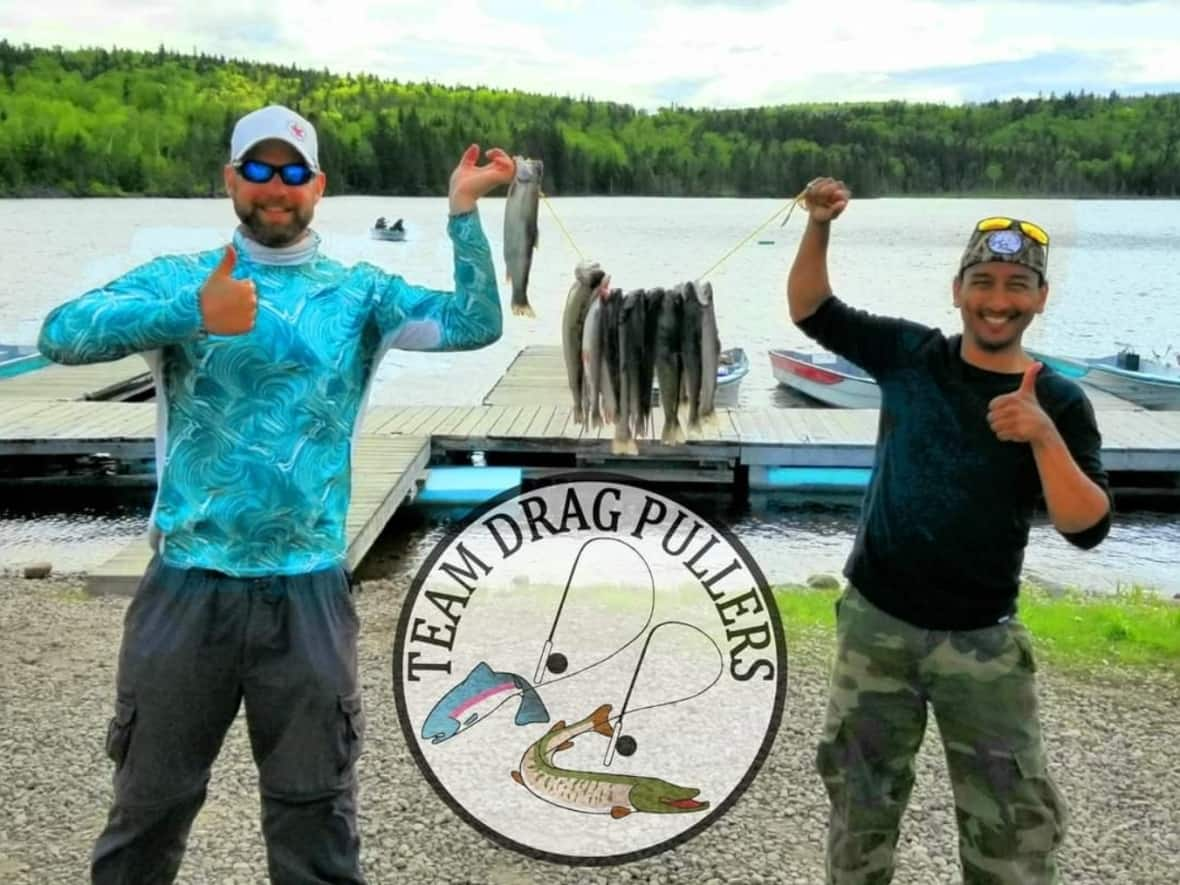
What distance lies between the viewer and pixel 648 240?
160ft

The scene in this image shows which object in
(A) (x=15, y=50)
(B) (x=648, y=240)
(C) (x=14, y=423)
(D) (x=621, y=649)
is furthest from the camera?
(A) (x=15, y=50)

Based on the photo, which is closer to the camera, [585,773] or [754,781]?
[585,773]

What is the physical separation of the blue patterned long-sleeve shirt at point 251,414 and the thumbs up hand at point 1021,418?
140 centimetres

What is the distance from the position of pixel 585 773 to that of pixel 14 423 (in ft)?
35.5

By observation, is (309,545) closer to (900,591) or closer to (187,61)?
(900,591)

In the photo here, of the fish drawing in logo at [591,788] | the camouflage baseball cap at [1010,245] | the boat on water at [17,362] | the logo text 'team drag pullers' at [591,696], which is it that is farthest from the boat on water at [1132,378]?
the boat on water at [17,362]

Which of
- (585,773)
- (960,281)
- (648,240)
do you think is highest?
(960,281)

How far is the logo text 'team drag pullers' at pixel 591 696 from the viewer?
3537 millimetres

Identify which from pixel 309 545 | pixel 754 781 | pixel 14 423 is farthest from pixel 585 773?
pixel 14 423

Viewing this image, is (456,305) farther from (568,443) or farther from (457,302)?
(568,443)

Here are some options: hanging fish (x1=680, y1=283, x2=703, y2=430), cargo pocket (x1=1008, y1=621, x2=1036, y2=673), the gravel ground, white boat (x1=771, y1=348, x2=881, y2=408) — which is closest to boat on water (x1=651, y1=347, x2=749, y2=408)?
white boat (x1=771, y1=348, x2=881, y2=408)

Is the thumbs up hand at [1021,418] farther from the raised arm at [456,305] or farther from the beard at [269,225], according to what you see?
the beard at [269,225]

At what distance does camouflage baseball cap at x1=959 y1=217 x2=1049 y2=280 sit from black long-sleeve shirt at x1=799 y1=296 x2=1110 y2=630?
Answer: 216mm

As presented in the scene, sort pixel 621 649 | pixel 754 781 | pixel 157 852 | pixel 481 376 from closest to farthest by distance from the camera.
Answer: pixel 157 852
pixel 754 781
pixel 621 649
pixel 481 376
